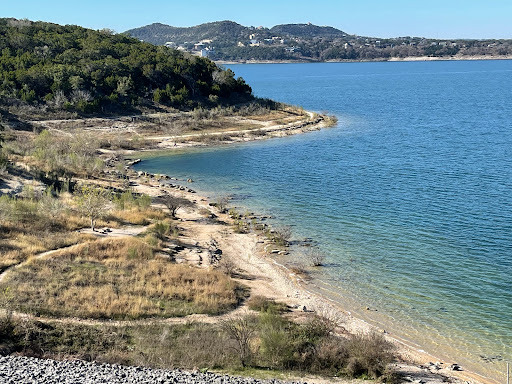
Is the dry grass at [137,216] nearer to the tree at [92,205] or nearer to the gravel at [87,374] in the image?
the tree at [92,205]

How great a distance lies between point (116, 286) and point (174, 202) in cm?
1854

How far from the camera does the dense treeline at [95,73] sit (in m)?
78.0

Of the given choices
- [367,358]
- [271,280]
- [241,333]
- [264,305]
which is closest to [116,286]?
[264,305]

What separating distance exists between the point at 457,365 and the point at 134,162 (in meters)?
46.7

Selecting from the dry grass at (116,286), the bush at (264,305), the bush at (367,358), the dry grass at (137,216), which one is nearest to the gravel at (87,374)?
the bush at (367,358)

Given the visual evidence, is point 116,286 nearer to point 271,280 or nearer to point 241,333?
point 241,333

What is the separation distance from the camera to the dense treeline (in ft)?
256

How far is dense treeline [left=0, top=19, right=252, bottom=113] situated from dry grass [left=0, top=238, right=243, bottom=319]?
54.4m

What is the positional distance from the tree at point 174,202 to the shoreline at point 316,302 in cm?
435

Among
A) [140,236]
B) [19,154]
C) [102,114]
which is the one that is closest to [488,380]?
[140,236]

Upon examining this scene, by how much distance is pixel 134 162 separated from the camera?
6025 centimetres

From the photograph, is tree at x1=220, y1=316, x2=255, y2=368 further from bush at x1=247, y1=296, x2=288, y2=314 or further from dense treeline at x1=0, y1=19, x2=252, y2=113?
dense treeline at x1=0, y1=19, x2=252, y2=113

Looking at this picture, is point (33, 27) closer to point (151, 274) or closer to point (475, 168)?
point (475, 168)

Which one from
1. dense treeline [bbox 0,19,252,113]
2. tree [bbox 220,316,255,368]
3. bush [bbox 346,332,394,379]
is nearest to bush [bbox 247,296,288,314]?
tree [bbox 220,316,255,368]
